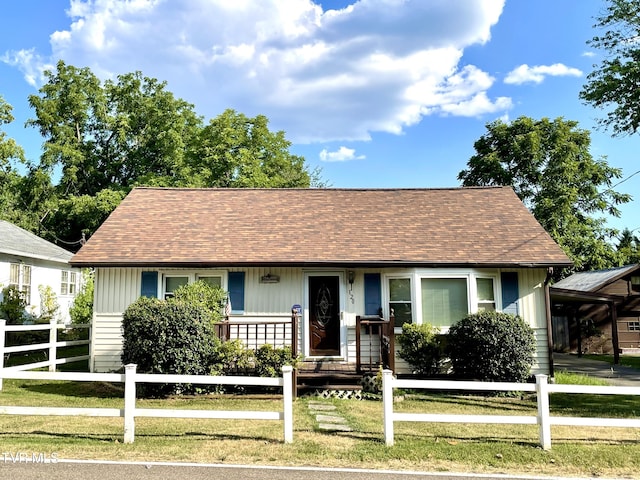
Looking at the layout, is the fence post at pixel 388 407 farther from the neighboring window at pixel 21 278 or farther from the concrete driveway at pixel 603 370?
the neighboring window at pixel 21 278

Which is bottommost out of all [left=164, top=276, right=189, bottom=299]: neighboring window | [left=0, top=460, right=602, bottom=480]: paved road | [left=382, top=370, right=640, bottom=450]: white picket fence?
[left=0, top=460, right=602, bottom=480]: paved road

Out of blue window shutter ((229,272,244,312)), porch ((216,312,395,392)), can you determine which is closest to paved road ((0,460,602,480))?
porch ((216,312,395,392))

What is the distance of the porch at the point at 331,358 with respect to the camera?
10.1 meters

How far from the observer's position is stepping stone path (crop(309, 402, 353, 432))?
7.14 metres

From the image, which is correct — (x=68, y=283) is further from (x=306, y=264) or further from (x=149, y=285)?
(x=306, y=264)

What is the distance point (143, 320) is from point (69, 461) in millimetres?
4290

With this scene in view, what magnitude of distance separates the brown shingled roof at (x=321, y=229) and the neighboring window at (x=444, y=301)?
1.80 feet

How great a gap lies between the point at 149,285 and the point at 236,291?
2.17 meters

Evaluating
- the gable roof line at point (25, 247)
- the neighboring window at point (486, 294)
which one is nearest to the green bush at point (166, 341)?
the neighboring window at point (486, 294)

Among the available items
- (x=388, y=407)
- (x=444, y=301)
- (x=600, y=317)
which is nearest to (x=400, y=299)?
(x=444, y=301)

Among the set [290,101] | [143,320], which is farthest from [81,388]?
[290,101]

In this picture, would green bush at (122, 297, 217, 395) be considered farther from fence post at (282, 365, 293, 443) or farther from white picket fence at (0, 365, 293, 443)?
fence post at (282, 365, 293, 443)

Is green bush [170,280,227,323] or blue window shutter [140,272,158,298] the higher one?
blue window shutter [140,272,158,298]

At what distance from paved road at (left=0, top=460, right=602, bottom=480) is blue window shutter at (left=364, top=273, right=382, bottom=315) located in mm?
6793
